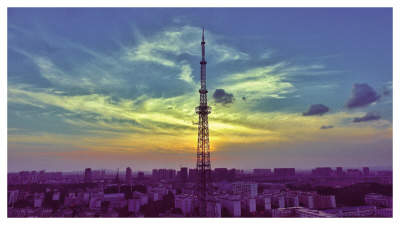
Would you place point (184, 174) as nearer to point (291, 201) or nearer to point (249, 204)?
point (291, 201)

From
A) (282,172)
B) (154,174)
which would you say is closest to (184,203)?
(282,172)

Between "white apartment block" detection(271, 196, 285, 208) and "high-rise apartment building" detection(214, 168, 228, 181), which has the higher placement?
"high-rise apartment building" detection(214, 168, 228, 181)

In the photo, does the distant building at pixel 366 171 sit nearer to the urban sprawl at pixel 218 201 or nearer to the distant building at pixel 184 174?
the urban sprawl at pixel 218 201

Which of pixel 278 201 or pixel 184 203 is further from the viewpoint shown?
pixel 278 201

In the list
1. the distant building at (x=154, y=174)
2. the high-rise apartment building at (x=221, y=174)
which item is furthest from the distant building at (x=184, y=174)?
the distant building at (x=154, y=174)

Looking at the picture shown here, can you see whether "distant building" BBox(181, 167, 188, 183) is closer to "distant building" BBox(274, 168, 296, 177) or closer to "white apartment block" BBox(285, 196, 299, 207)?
"distant building" BBox(274, 168, 296, 177)

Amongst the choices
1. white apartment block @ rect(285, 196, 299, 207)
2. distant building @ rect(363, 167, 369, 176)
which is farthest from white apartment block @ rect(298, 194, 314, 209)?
distant building @ rect(363, 167, 369, 176)

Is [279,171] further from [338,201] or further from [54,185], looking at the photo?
[54,185]

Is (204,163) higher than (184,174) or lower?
higher

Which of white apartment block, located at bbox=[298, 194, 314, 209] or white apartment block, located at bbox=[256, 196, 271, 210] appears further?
white apartment block, located at bbox=[298, 194, 314, 209]

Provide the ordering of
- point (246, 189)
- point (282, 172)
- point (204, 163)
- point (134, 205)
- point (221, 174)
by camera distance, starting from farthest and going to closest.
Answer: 1. point (282, 172)
2. point (221, 174)
3. point (246, 189)
4. point (134, 205)
5. point (204, 163)
